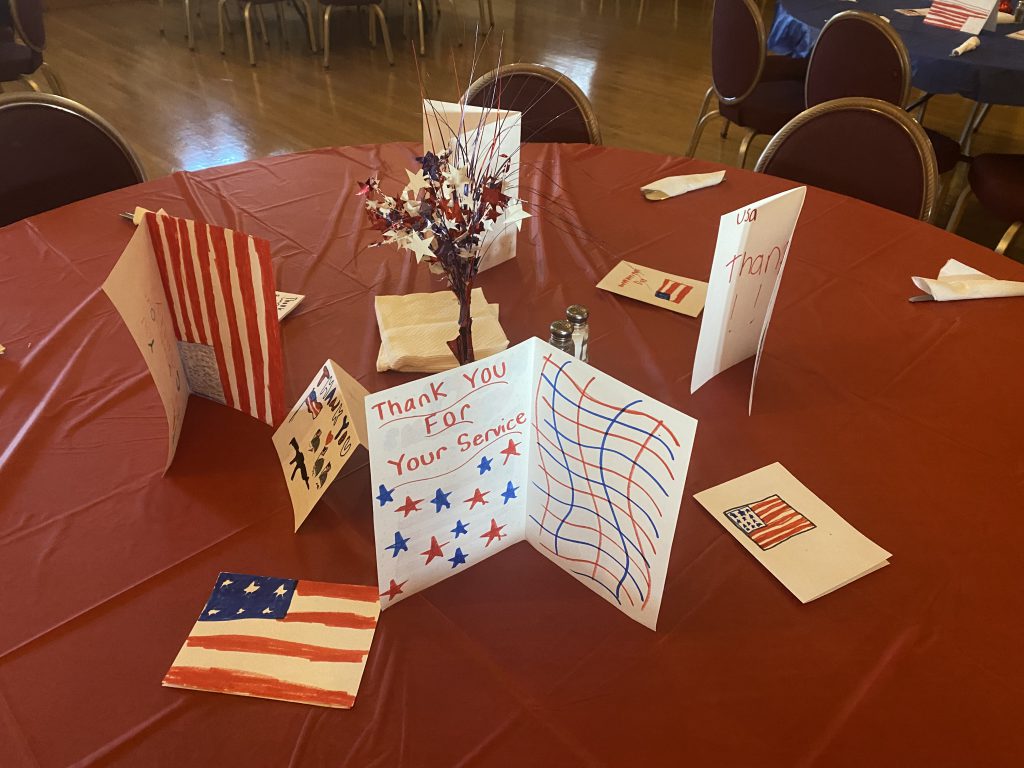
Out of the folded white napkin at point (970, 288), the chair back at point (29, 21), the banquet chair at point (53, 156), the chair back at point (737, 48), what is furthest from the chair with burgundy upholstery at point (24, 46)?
the folded white napkin at point (970, 288)

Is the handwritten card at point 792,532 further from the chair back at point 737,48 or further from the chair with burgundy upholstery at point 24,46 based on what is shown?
the chair with burgundy upholstery at point 24,46

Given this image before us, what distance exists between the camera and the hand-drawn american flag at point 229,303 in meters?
0.99

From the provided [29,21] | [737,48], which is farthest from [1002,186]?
[29,21]

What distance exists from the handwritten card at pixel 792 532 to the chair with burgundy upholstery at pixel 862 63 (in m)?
1.99

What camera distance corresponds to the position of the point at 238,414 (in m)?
1.11

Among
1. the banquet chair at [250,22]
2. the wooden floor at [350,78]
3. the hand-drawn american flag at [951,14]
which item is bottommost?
the wooden floor at [350,78]

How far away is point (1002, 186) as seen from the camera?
2521 mm

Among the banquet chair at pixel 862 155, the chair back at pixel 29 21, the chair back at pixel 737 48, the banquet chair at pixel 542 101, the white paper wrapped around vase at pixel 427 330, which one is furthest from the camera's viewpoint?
the chair back at pixel 29 21

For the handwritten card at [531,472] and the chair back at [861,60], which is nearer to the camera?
the handwritten card at [531,472]

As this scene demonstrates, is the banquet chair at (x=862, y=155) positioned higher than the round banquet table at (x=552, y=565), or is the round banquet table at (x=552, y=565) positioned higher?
→ the banquet chair at (x=862, y=155)

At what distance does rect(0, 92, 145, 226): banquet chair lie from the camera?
1717mm

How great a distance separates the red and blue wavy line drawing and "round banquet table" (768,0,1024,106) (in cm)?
246

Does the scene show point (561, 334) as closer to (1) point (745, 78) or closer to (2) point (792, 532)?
(2) point (792, 532)

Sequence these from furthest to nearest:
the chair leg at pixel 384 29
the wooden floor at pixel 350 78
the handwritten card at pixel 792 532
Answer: the chair leg at pixel 384 29 → the wooden floor at pixel 350 78 → the handwritten card at pixel 792 532
